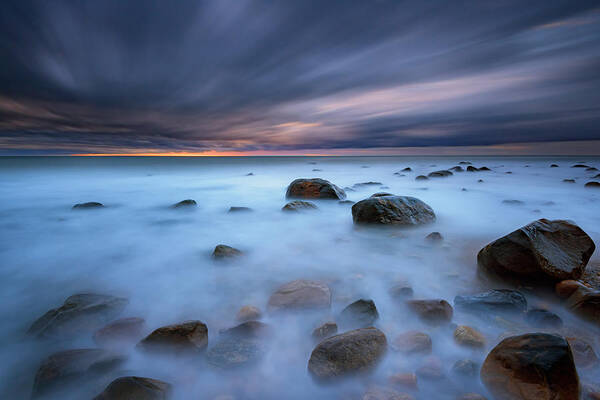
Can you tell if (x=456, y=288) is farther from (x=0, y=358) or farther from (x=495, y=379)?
(x=0, y=358)

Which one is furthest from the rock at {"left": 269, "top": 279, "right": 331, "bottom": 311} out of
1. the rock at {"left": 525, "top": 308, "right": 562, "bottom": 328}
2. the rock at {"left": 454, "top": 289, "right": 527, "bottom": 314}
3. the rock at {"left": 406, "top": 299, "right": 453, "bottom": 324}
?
the rock at {"left": 525, "top": 308, "right": 562, "bottom": 328}

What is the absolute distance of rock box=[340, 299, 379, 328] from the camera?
1.72 metres

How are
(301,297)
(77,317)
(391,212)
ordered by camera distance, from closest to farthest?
(77,317)
(301,297)
(391,212)

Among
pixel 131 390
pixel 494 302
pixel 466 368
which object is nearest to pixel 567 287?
pixel 494 302

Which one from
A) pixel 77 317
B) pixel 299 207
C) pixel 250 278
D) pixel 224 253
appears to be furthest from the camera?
pixel 299 207

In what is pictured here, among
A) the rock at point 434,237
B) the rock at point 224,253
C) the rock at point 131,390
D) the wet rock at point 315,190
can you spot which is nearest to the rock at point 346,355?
the rock at point 131,390

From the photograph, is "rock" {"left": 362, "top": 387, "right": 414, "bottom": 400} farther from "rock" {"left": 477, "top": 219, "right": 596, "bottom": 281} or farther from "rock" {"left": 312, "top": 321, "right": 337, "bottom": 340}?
"rock" {"left": 477, "top": 219, "right": 596, "bottom": 281}

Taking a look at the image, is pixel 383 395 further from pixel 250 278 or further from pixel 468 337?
pixel 250 278

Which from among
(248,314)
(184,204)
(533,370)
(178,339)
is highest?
(533,370)

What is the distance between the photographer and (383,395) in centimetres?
122

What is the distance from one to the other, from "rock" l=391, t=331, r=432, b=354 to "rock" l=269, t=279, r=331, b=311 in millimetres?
554

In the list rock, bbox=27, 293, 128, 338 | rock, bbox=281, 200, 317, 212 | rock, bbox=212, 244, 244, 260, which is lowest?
rock, bbox=281, 200, 317, 212

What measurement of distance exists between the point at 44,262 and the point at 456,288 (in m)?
4.26

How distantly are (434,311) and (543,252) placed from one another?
114 cm
